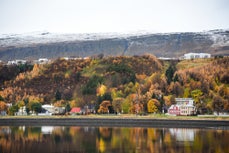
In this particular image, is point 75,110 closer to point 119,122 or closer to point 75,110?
point 75,110

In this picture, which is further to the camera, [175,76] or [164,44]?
[164,44]

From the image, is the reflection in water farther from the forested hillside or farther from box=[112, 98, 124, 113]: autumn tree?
box=[112, 98, 124, 113]: autumn tree

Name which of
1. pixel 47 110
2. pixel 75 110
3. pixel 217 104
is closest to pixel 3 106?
pixel 47 110

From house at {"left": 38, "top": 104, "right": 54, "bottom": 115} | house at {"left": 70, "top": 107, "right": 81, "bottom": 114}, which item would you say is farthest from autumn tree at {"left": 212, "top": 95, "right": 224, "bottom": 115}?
house at {"left": 38, "top": 104, "right": 54, "bottom": 115}

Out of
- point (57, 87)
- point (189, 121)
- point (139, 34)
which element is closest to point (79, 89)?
point (57, 87)

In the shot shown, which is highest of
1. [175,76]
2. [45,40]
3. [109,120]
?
[45,40]

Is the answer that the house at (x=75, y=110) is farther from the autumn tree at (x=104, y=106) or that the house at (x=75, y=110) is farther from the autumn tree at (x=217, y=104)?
the autumn tree at (x=217, y=104)

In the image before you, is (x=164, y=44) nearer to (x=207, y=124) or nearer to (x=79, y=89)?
(x=79, y=89)
